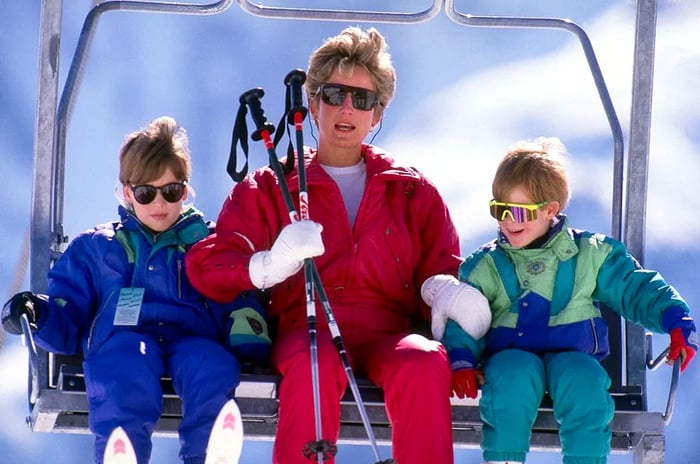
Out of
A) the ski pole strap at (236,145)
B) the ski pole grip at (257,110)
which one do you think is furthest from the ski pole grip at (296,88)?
the ski pole strap at (236,145)

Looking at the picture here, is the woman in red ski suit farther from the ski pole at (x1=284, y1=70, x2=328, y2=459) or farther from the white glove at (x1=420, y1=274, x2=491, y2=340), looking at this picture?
the white glove at (x1=420, y1=274, x2=491, y2=340)

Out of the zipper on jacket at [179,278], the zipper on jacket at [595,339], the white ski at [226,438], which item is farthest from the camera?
the zipper on jacket at [179,278]

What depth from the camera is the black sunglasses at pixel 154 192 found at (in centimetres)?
697

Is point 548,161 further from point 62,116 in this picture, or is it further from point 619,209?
point 62,116

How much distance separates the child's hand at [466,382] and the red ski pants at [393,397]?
60 mm

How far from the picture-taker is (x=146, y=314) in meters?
6.84

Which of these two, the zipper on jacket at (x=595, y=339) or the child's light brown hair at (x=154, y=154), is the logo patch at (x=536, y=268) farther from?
the child's light brown hair at (x=154, y=154)

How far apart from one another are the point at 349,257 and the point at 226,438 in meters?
1.07

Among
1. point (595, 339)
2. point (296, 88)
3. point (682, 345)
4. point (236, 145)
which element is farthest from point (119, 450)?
point (682, 345)

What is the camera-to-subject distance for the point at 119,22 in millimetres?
17172

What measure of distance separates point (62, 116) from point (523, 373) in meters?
2.23

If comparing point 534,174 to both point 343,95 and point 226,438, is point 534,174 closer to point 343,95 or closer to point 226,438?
point 343,95

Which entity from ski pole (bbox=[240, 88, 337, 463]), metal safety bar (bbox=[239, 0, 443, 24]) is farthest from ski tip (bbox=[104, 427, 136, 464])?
metal safety bar (bbox=[239, 0, 443, 24])

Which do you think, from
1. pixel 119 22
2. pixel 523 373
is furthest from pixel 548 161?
pixel 119 22
